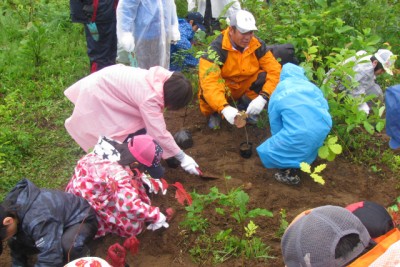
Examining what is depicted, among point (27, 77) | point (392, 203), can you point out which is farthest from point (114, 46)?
Answer: point (392, 203)

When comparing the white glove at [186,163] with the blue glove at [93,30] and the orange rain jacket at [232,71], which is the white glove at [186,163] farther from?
the blue glove at [93,30]

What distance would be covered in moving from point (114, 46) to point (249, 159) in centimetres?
217

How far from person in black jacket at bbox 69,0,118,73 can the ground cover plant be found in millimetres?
535

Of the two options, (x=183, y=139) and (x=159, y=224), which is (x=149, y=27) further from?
(x=159, y=224)

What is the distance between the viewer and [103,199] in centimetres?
263

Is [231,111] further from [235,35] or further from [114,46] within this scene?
[114,46]

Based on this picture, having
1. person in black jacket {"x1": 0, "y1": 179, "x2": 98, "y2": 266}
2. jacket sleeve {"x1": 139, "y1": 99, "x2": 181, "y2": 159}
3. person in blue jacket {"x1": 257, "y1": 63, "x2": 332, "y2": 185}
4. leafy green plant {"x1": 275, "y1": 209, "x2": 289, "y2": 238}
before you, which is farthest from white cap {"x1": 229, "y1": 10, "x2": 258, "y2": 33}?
person in black jacket {"x1": 0, "y1": 179, "x2": 98, "y2": 266}

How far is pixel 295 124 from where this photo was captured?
2969 mm

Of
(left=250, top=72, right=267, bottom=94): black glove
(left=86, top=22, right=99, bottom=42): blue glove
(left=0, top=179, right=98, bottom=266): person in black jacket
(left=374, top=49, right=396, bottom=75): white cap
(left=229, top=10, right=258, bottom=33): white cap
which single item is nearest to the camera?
(left=0, top=179, right=98, bottom=266): person in black jacket

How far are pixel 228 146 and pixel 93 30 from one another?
1967 millimetres

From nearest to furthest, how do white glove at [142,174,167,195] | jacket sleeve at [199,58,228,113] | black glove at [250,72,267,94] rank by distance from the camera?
white glove at [142,174,167,195]
jacket sleeve at [199,58,228,113]
black glove at [250,72,267,94]

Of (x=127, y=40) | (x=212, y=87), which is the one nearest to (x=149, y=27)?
(x=127, y=40)

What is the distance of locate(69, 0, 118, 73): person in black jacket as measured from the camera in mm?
4234

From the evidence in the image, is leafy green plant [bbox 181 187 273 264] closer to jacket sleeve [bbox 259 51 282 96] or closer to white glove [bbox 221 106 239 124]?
white glove [bbox 221 106 239 124]
